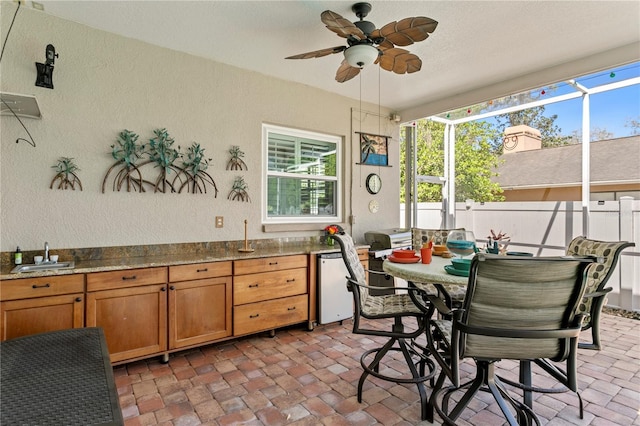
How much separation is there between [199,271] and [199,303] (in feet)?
0.91

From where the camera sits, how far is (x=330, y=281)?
3.51 metres

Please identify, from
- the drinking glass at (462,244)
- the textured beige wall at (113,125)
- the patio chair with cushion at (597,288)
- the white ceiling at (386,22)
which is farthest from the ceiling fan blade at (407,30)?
the textured beige wall at (113,125)

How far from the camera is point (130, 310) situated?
2.46m

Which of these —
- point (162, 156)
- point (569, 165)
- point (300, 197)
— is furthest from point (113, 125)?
point (569, 165)

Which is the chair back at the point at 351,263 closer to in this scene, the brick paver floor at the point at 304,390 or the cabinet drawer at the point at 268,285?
the brick paver floor at the point at 304,390

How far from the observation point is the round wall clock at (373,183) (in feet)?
15.1

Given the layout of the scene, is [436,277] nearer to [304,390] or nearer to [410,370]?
[410,370]

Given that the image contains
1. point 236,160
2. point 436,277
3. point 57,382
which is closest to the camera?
point 57,382

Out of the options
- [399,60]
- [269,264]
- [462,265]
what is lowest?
[269,264]

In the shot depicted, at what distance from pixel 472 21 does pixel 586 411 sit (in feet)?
9.44

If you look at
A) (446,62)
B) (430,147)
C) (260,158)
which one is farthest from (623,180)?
(260,158)

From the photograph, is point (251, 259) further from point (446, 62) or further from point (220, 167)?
point (446, 62)

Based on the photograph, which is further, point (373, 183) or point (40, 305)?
point (373, 183)

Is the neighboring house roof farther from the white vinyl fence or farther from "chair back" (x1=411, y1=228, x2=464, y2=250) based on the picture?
"chair back" (x1=411, y1=228, x2=464, y2=250)
